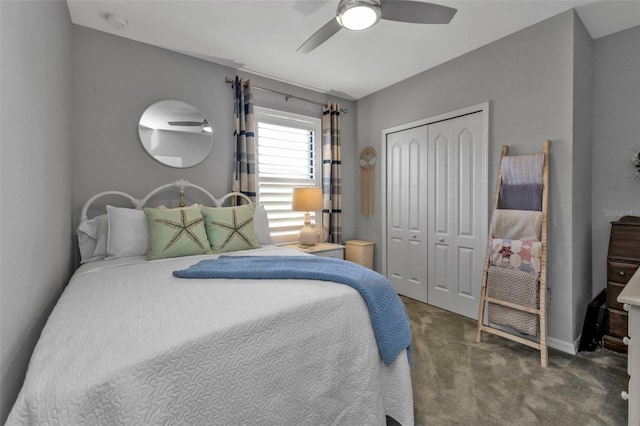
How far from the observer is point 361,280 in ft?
5.16

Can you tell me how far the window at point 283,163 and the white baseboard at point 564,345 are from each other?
2678mm

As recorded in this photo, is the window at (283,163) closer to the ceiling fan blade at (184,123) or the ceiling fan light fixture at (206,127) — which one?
the ceiling fan light fixture at (206,127)

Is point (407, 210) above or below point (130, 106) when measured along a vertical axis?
below

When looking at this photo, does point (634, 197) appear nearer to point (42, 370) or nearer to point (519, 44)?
point (519, 44)

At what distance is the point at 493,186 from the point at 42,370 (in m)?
3.18

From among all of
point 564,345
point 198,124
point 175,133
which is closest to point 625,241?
point 564,345

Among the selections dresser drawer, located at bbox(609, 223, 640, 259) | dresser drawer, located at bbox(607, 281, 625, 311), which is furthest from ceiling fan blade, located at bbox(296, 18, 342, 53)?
dresser drawer, located at bbox(607, 281, 625, 311)

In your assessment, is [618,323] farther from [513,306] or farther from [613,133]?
[613,133]

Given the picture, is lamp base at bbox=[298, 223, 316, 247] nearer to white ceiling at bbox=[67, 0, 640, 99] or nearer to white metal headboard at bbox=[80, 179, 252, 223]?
white metal headboard at bbox=[80, 179, 252, 223]

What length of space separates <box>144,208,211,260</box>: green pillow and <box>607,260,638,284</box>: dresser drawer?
10.4 ft

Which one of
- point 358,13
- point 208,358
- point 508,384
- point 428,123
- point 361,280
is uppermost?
point 358,13

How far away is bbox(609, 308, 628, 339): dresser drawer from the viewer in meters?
2.27

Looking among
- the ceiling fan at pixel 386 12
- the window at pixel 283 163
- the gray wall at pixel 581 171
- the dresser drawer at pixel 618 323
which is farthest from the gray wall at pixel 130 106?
the dresser drawer at pixel 618 323

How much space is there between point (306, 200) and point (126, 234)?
68.4 inches
